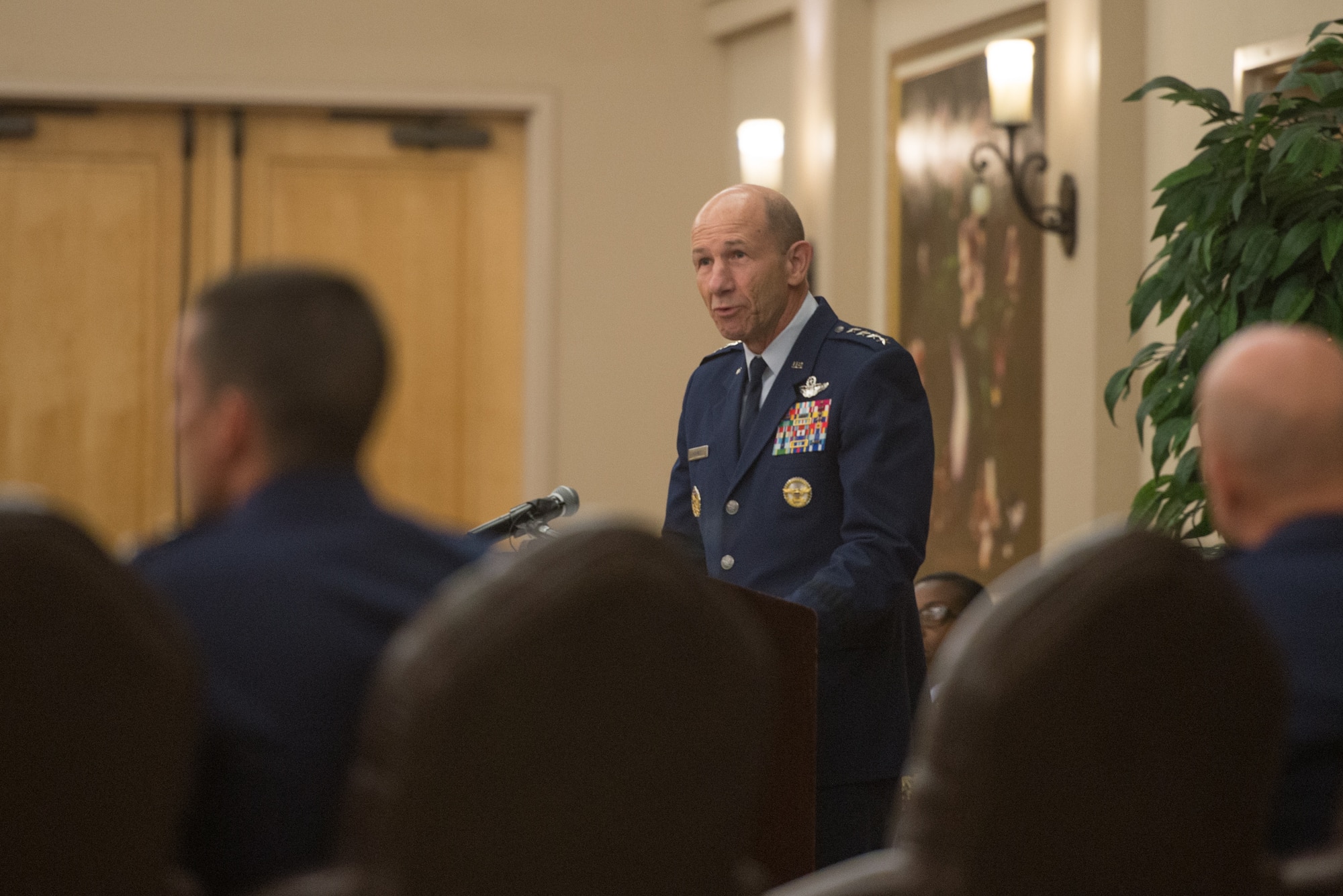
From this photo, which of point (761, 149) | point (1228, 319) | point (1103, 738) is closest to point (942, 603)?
point (1228, 319)

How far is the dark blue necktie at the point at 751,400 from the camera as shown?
8.41ft

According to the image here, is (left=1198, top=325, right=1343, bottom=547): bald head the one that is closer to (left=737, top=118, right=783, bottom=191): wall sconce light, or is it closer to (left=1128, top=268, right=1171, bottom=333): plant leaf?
(left=1128, top=268, right=1171, bottom=333): plant leaf

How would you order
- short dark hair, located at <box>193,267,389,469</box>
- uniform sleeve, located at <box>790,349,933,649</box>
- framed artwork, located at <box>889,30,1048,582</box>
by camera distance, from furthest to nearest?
framed artwork, located at <box>889,30,1048,582</box> < uniform sleeve, located at <box>790,349,933,649</box> < short dark hair, located at <box>193,267,389,469</box>

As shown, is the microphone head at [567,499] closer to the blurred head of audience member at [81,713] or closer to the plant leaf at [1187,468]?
the plant leaf at [1187,468]

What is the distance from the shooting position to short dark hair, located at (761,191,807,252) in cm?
258

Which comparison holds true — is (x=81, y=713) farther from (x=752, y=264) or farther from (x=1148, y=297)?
(x=1148, y=297)

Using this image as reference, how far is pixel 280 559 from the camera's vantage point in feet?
3.67

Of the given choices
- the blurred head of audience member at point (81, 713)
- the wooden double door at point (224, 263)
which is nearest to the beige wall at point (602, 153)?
the wooden double door at point (224, 263)

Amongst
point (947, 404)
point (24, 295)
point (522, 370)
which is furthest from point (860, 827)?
point (24, 295)

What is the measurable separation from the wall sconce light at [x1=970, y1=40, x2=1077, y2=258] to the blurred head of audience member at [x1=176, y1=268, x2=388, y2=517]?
10.5ft

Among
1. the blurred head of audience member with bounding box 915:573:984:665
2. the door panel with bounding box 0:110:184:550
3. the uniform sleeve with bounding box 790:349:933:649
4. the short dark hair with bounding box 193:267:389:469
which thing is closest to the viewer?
the short dark hair with bounding box 193:267:389:469

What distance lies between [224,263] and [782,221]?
3.63 m

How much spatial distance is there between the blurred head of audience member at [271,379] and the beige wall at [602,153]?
4.42m

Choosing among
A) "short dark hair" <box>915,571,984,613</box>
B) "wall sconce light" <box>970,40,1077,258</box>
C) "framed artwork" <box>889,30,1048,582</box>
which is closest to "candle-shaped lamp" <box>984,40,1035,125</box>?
"wall sconce light" <box>970,40,1077,258</box>
